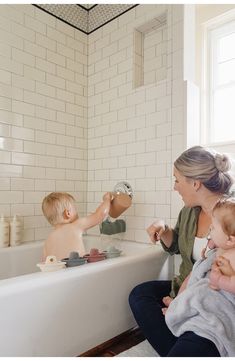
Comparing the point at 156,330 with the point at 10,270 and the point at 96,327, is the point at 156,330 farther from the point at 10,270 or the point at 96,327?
the point at 10,270

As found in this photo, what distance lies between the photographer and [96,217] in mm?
1710

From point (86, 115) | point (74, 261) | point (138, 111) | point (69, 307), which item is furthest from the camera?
point (86, 115)

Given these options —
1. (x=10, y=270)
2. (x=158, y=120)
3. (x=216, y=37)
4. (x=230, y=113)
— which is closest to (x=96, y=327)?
(x=10, y=270)

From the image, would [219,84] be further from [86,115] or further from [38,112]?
[38,112]

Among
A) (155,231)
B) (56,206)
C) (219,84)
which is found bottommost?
(155,231)

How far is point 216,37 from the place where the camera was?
2629 millimetres

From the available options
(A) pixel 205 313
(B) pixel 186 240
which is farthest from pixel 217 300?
(B) pixel 186 240

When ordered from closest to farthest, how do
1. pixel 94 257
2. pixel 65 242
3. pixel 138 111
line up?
pixel 94 257 < pixel 65 242 < pixel 138 111

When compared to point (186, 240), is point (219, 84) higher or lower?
higher

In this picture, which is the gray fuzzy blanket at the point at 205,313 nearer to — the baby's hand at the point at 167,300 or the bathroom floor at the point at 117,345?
the baby's hand at the point at 167,300

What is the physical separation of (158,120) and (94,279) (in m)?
1.19

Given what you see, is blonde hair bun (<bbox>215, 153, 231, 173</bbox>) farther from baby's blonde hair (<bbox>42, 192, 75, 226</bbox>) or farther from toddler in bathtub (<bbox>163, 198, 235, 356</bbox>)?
baby's blonde hair (<bbox>42, 192, 75, 226</bbox>)

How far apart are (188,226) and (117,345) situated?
0.70 meters

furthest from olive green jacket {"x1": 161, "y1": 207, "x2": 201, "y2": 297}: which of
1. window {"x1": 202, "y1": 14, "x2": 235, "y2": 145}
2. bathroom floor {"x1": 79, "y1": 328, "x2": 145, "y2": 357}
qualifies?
window {"x1": 202, "y1": 14, "x2": 235, "y2": 145}
